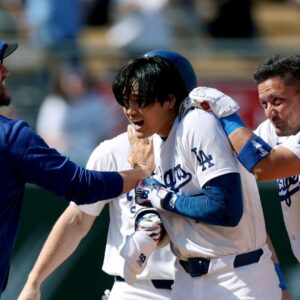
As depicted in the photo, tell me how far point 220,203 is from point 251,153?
261 mm

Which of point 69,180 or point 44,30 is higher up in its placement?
point 69,180

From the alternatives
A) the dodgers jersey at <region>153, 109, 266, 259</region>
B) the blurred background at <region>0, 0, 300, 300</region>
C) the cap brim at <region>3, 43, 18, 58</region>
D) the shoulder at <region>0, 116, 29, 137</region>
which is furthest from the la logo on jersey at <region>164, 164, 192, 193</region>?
the blurred background at <region>0, 0, 300, 300</region>

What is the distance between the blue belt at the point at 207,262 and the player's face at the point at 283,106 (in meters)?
0.57

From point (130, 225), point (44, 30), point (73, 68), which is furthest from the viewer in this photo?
point (44, 30)

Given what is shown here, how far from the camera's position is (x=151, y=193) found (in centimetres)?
470

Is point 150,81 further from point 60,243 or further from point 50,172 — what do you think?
point 60,243

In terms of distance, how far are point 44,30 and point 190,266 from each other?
22.8 feet

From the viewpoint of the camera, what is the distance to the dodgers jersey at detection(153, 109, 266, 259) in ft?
14.9

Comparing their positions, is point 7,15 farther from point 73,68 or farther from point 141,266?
point 141,266

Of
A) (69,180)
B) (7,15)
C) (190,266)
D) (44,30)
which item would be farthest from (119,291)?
(7,15)

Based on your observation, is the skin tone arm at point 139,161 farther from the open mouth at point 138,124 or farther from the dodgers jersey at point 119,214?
the dodgers jersey at point 119,214

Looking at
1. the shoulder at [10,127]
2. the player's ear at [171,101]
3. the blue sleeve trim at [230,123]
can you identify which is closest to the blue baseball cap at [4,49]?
the shoulder at [10,127]

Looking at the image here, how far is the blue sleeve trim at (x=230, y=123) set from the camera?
15.0 ft

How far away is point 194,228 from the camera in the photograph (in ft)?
15.4
